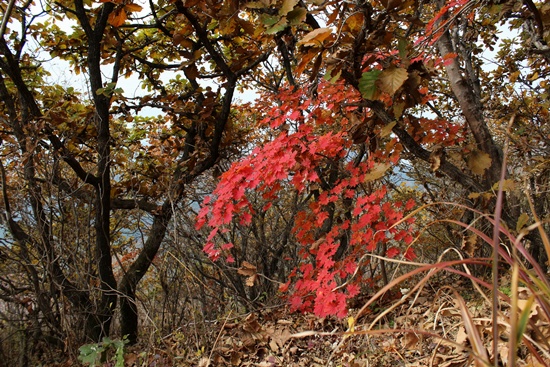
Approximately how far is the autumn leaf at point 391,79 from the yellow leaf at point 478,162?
808 mm

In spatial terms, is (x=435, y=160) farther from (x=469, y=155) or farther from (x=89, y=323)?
(x=89, y=323)

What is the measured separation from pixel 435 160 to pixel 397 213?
20.7 inches

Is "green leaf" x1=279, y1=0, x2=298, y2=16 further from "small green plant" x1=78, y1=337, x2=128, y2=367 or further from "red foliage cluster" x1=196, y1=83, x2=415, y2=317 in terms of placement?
"small green plant" x1=78, y1=337, x2=128, y2=367

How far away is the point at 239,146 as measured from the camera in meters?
4.66

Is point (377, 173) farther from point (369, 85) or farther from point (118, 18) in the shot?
point (118, 18)

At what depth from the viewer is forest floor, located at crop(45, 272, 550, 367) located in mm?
1855

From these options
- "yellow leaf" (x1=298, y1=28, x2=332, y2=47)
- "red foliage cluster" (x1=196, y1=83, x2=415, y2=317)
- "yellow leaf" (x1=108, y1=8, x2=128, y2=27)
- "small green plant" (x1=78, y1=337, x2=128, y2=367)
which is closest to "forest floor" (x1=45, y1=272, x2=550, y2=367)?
"small green plant" (x1=78, y1=337, x2=128, y2=367)

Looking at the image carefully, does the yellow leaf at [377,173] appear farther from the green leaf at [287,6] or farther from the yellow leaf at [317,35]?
the green leaf at [287,6]

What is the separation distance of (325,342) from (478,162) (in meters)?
1.44

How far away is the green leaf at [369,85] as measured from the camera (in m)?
1.70

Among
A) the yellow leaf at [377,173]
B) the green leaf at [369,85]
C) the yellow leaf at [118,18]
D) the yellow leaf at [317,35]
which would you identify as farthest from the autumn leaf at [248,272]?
the yellow leaf at [118,18]

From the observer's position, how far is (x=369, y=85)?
1.70m

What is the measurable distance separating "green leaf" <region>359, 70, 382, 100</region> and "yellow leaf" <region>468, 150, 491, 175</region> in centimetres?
85

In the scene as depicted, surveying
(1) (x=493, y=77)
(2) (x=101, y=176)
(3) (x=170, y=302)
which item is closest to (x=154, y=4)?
(2) (x=101, y=176)
